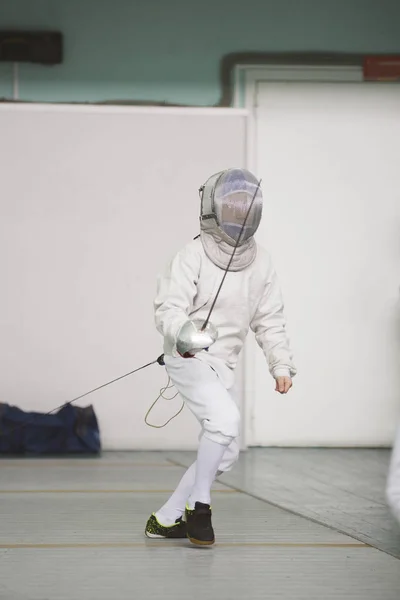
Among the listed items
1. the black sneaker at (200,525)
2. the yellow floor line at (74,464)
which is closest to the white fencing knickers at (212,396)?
the black sneaker at (200,525)

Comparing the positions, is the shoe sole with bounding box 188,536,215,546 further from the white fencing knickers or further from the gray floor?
the white fencing knickers

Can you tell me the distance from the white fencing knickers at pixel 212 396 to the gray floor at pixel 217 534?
1.29 ft

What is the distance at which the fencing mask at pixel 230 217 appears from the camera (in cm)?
385

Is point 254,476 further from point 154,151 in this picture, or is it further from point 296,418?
point 154,151

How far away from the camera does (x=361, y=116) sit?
21.8 ft

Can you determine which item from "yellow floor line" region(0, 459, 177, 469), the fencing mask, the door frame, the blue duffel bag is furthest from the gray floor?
the fencing mask

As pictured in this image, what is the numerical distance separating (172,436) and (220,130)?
177 cm

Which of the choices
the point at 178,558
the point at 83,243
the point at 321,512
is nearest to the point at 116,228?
the point at 83,243

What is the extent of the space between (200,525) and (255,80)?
3536 millimetres

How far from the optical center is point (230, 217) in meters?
3.85

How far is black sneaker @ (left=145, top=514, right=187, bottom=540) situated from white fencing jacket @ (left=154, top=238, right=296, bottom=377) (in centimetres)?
59

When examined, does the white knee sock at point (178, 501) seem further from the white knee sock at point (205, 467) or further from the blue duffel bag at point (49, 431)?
the blue duffel bag at point (49, 431)

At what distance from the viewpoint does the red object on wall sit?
6531 millimetres

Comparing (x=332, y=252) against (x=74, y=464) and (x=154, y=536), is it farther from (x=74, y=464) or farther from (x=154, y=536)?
(x=154, y=536)
